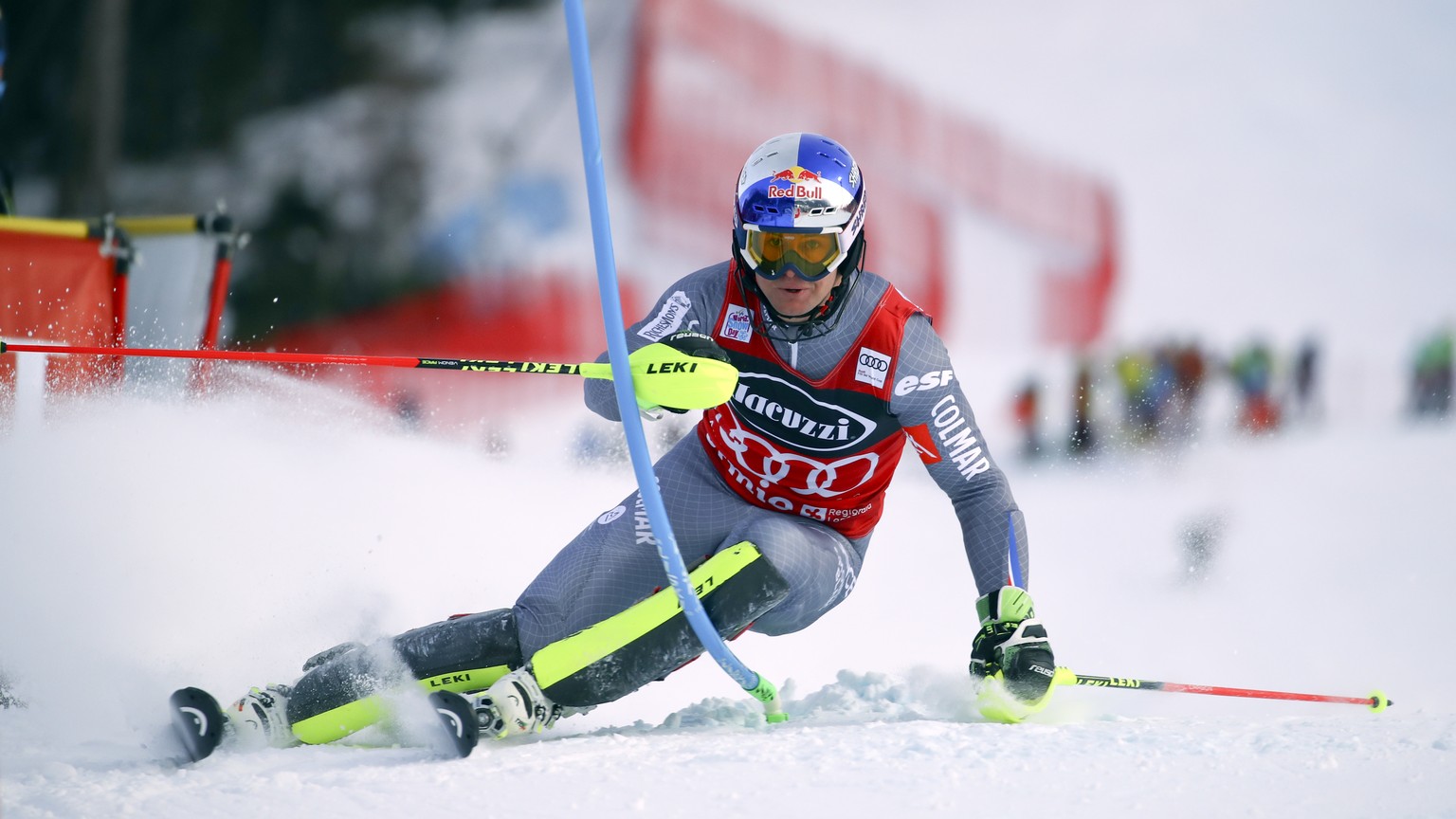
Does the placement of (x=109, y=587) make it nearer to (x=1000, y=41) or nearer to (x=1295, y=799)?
(x=1295, y=799)

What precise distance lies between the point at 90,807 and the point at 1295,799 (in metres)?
2.38

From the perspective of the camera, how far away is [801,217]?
10.4 feet

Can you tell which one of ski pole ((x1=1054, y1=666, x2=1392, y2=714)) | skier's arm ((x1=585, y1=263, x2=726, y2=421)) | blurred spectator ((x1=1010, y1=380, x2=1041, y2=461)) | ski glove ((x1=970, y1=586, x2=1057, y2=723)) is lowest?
ski pole ((x1=1054, y1=666, x2=1392, y2=714))

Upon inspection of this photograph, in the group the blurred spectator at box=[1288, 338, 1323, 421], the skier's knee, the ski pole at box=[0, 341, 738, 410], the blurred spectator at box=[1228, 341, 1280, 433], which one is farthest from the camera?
the blurred spectator at box=[1288, 338, 1323, 421]

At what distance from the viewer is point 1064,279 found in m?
12.2

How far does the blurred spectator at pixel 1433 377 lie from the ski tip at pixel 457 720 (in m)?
9.78

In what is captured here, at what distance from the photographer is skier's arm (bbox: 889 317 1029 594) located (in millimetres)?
3250

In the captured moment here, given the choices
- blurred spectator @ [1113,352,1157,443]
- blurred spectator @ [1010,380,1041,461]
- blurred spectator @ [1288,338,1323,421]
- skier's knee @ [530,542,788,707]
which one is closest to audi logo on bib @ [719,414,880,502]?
skier's knee @ [530,542,788,707]

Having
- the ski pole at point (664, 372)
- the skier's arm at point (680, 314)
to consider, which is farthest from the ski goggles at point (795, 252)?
the ski pole at point (664, 372)

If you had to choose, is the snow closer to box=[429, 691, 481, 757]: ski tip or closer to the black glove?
box=[429, 691, 481, 757]: ski tip

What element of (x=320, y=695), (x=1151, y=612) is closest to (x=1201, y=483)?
(x=1151, y=612)

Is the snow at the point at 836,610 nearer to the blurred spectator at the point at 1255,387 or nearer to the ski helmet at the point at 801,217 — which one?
the blurred spectator at the point at 1255,387

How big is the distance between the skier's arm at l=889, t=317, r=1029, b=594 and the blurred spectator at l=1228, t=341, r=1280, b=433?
7.25 metres

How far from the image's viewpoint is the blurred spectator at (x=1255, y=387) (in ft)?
32.6
